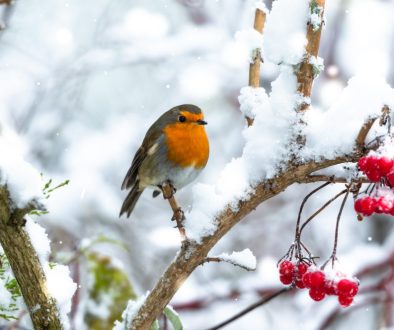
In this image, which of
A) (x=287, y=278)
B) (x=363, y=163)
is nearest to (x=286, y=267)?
(x=287, y=278)

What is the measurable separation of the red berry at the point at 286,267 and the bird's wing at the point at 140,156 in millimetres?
1827

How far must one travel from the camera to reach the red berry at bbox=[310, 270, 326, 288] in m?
1.67

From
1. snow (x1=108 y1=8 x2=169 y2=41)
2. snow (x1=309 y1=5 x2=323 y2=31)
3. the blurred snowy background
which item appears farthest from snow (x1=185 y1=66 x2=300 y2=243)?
snow (x1=108 y1=8 x2=169 y2=41)

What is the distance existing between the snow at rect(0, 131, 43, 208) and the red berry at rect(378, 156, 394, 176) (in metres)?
0.69

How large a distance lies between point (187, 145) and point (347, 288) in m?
1.86

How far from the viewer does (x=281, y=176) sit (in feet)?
4.95

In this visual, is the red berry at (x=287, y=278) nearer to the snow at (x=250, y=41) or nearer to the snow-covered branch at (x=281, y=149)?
the snow-covered branch at (x=281, y=149)

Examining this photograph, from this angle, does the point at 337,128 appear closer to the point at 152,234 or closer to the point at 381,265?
the point at 381,265

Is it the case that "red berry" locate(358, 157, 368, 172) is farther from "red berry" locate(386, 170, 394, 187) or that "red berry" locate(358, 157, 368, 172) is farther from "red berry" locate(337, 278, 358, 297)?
"red berry" locate(337, 278, 358, 297)

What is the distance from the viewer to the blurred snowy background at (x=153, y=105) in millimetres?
5844

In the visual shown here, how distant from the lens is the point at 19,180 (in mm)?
1213

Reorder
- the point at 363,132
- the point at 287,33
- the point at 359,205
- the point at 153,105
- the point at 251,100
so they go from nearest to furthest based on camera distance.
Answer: the point at 363,132
the point at 359,205
the point at 287,33
the point at 251,100
the point at 153,105

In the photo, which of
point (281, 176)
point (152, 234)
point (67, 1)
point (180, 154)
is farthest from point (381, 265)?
point (67, 1)

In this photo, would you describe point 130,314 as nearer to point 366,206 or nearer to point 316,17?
point 366,206
